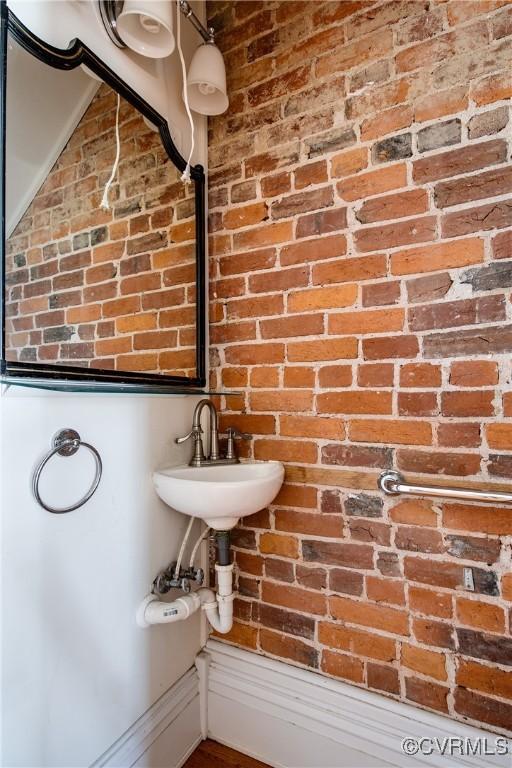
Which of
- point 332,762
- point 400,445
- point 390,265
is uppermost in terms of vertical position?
point 390,265

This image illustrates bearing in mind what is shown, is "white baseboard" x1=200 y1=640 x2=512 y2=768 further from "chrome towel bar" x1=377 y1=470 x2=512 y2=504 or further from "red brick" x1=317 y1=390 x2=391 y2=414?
"red brick" x1=317 y1=390 x2=391 y2=414

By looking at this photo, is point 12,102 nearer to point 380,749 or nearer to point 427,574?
point 427,574

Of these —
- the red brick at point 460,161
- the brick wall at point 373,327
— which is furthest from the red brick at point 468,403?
the red brick at point 460,161

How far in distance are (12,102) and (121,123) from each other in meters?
0.37

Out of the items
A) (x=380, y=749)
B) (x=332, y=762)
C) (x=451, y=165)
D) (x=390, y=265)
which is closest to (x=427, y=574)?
(x=380, y=749)

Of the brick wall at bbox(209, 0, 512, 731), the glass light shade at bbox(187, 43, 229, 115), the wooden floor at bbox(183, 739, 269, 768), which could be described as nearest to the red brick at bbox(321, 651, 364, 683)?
the brick wall at bbox(209, 0, 512, 731)

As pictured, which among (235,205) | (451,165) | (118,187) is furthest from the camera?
(235,205)

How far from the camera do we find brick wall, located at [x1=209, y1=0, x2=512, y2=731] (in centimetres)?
100

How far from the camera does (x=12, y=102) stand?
861 mm

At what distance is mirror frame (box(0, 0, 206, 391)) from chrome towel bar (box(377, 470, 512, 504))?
28.0 inches

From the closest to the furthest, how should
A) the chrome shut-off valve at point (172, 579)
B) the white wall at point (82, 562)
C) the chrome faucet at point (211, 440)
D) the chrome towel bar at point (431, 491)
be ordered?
the white wall at point (82, 562)
the chrome towel bar at point (431, 491)
the chrome shut-off valve at point (172, 579)
the chrome faucet at point (211, 440)

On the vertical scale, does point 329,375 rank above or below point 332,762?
above

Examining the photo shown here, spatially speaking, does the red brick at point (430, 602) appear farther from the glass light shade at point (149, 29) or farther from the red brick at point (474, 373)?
the glass light shade at point (149, 29)

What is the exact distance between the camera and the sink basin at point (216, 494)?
3.39ft
